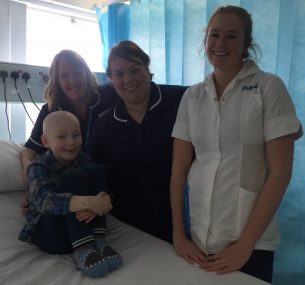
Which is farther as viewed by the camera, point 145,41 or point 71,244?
point 145,41

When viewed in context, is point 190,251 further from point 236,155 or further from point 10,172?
point 10,172

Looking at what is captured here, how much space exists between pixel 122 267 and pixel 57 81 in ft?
3.39

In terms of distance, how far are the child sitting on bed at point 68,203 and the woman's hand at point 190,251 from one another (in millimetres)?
229

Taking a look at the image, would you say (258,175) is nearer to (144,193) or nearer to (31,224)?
(144,193)

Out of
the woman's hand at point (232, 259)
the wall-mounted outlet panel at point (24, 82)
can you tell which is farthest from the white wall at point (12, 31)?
the woman's hand at point (232, 259)

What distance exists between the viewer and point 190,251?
115cm

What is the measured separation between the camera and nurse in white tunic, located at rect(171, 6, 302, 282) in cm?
102

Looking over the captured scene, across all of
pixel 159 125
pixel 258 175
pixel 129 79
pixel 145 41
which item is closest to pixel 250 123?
pixel 258 175

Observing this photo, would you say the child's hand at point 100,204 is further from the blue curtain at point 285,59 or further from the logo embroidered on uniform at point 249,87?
the blue curtain at point 285,59

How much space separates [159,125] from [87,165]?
1.18 feet

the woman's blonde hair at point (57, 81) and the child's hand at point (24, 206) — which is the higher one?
the woman's blonde hair at point (57, 81)

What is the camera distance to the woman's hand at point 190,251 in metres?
1.11

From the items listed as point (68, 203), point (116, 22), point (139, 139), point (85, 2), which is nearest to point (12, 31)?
point (85, 2)

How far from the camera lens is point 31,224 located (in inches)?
49.1
